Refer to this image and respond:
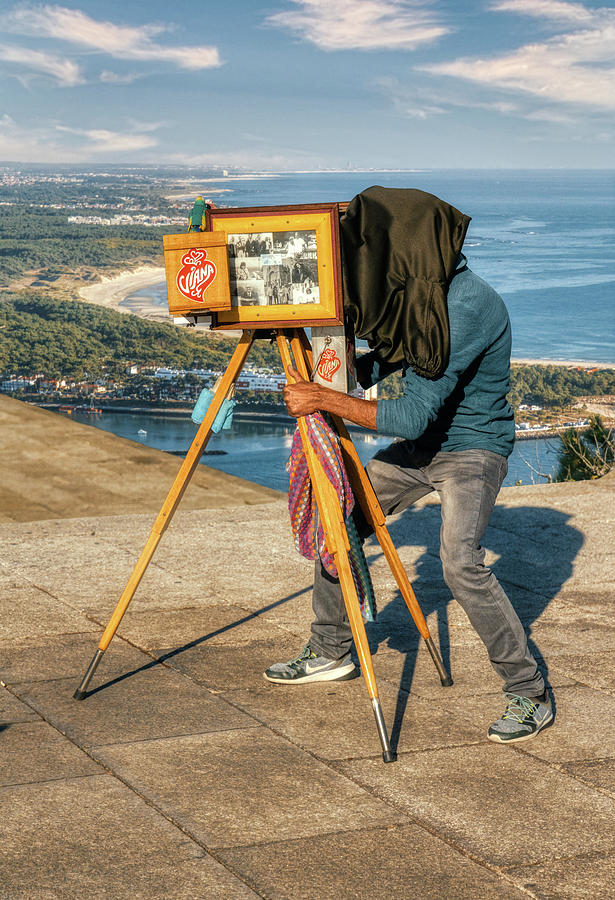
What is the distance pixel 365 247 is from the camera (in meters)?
3.49

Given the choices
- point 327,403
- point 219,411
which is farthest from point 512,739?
point 219,411

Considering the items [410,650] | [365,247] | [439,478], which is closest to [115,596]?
[410,650]

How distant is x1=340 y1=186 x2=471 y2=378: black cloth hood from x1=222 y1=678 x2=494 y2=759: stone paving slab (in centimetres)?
125

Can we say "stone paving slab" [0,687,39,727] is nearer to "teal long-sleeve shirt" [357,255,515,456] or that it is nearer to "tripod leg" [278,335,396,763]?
"tripod leg" [278,335,396,763]

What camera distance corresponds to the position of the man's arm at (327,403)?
337 cm

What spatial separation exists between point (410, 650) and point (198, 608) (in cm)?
114

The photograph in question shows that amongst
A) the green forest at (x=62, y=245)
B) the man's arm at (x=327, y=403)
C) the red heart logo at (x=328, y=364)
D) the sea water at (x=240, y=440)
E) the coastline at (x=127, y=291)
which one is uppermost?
the green forest at (x=62, y=245)

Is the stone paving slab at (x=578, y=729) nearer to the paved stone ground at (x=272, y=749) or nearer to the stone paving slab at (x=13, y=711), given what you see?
the paved stone ground at (x=272, y=749)

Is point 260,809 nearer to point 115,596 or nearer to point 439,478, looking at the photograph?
point 439,478

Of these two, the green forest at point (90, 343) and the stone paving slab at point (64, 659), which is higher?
the stone paving slab at point (64, 659)

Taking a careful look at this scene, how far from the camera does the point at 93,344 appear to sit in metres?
82.1

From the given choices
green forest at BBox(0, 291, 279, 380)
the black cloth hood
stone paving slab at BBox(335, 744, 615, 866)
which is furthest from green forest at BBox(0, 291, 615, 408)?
stone paving slab at BBox(335, 744, 615, 866)

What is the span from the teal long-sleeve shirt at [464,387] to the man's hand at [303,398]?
21 centimetres

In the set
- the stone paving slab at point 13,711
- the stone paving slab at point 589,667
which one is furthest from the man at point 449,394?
the stone paving slab at point 13,711
